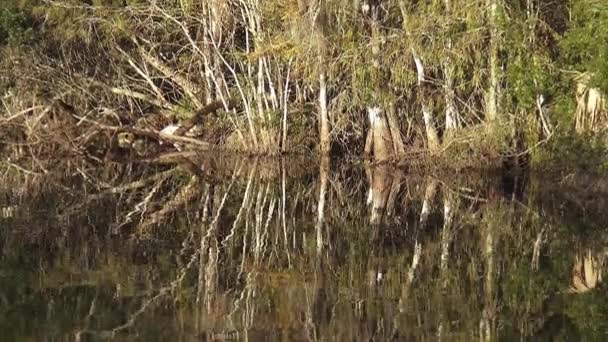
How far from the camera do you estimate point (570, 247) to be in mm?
11461

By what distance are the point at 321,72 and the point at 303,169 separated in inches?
86.3

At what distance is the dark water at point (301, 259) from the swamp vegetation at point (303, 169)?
0.15ft

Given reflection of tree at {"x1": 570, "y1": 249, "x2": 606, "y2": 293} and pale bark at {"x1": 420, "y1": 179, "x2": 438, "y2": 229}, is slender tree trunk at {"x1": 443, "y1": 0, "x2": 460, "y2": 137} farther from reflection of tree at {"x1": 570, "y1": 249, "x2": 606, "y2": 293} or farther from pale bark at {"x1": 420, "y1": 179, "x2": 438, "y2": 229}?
reflection of tree at {"x1": 570, "y1": 249, "x2": 606, "y2": 293}

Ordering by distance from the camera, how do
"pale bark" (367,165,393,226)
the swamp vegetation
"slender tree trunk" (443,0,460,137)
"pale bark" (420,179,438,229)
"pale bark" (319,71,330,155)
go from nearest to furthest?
the swamp vegetation → "pale bark" (420,179,438,229) → "pale bark" (367,165,393,226) → "slender tree trunk" (443,0,460,137) → "pale bark" (319,71,330,155)

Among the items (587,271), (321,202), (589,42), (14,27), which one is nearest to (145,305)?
(587,271)

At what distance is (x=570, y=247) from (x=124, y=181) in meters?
9.48

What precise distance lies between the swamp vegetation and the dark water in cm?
5

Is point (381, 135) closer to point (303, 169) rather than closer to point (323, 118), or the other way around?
point (323, 118)

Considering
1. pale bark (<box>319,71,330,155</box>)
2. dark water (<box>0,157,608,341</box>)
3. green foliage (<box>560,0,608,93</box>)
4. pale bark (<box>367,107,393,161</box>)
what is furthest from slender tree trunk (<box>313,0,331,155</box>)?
green foliage (<box>560,0,608,93</box>)

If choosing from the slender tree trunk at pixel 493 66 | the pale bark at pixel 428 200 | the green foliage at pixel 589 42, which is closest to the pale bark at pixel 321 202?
the pale bark at pixel 428 200

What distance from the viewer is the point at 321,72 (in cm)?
2025

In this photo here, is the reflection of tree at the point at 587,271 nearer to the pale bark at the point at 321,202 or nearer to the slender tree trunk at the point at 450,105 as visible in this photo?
the pale bark at the point at 321,202

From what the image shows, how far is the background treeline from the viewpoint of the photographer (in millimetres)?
17859

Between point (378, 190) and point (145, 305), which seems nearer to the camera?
point (145, 305)
